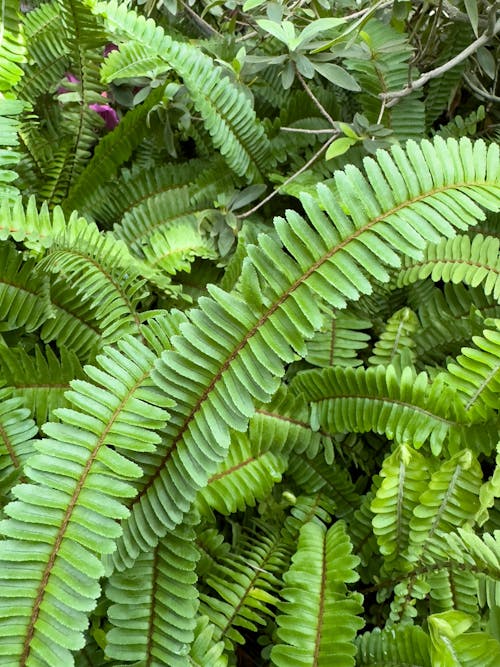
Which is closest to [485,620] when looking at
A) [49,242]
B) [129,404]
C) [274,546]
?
[274,546]

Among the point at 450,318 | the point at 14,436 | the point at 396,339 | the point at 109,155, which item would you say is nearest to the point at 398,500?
the point at 396,339

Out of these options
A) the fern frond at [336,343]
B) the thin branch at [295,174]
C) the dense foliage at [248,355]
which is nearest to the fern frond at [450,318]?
the dense foliage at [248,355]

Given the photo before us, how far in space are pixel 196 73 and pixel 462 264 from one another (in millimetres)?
883

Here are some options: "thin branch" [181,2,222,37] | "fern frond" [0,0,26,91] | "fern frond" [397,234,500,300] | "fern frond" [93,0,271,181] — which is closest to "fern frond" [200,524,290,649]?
"fern frond" [397,234,500,300]

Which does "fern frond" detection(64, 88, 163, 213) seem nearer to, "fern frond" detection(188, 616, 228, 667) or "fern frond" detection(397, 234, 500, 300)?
"fern frond" detection(397, 234, 500, 300)

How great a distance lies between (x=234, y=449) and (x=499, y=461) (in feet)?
1.67

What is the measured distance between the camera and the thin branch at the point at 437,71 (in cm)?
153

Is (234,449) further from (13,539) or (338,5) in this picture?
(338,5)

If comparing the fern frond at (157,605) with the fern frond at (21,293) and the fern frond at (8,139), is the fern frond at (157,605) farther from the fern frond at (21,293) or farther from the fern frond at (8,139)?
the fern frond at (8,139)

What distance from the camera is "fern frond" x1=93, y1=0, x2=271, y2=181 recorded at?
5.09ft

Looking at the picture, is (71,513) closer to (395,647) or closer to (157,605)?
(157,605)

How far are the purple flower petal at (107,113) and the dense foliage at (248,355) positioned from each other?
0.01m

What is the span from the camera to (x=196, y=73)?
1.57m

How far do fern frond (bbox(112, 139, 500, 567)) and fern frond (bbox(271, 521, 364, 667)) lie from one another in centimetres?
26
